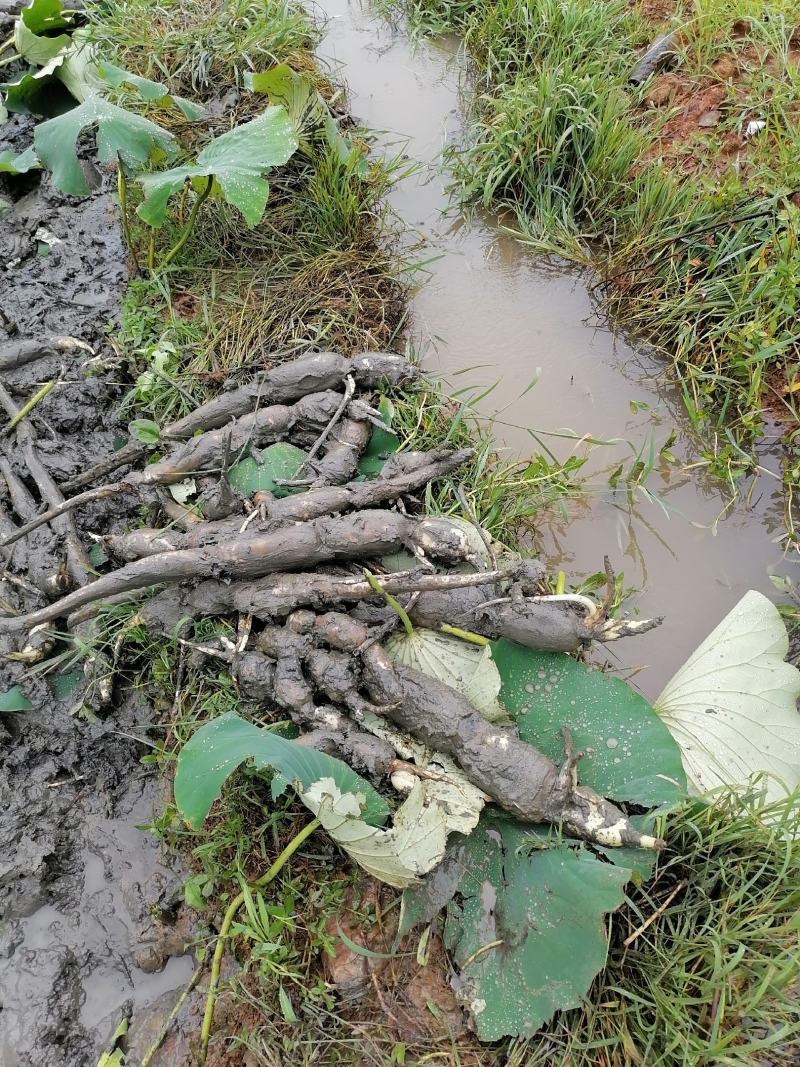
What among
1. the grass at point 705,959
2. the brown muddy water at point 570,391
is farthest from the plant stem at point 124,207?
the grass at point 705,959

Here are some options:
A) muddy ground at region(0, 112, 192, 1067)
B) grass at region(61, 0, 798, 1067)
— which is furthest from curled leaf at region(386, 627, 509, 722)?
muddy ground at region(0, 112, 192, 1067)

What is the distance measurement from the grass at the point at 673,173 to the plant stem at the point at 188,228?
1307 mm

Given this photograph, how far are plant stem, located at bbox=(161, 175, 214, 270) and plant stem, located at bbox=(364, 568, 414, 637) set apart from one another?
1859mm

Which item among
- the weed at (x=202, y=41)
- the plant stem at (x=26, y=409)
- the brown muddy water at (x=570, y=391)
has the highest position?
the weed at (x=202, y=41)

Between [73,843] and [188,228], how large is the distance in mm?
2582

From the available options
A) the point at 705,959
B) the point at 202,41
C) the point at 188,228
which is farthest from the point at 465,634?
the point at 202,41

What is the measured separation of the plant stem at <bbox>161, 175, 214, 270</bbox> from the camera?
2.92m

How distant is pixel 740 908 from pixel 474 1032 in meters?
0.83

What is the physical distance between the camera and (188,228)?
308 centimetres

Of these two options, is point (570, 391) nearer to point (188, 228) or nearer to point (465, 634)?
point (465, 634)

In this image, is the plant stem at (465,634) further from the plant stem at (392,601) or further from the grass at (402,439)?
the grass at (402,439)

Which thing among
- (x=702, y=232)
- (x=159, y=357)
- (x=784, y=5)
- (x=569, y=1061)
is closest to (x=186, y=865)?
(x=569, y=1061)

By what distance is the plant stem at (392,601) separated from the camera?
2199 mm

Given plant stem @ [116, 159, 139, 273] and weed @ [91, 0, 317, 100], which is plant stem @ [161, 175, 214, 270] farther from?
weed @ [91, 0, 317, 100]
